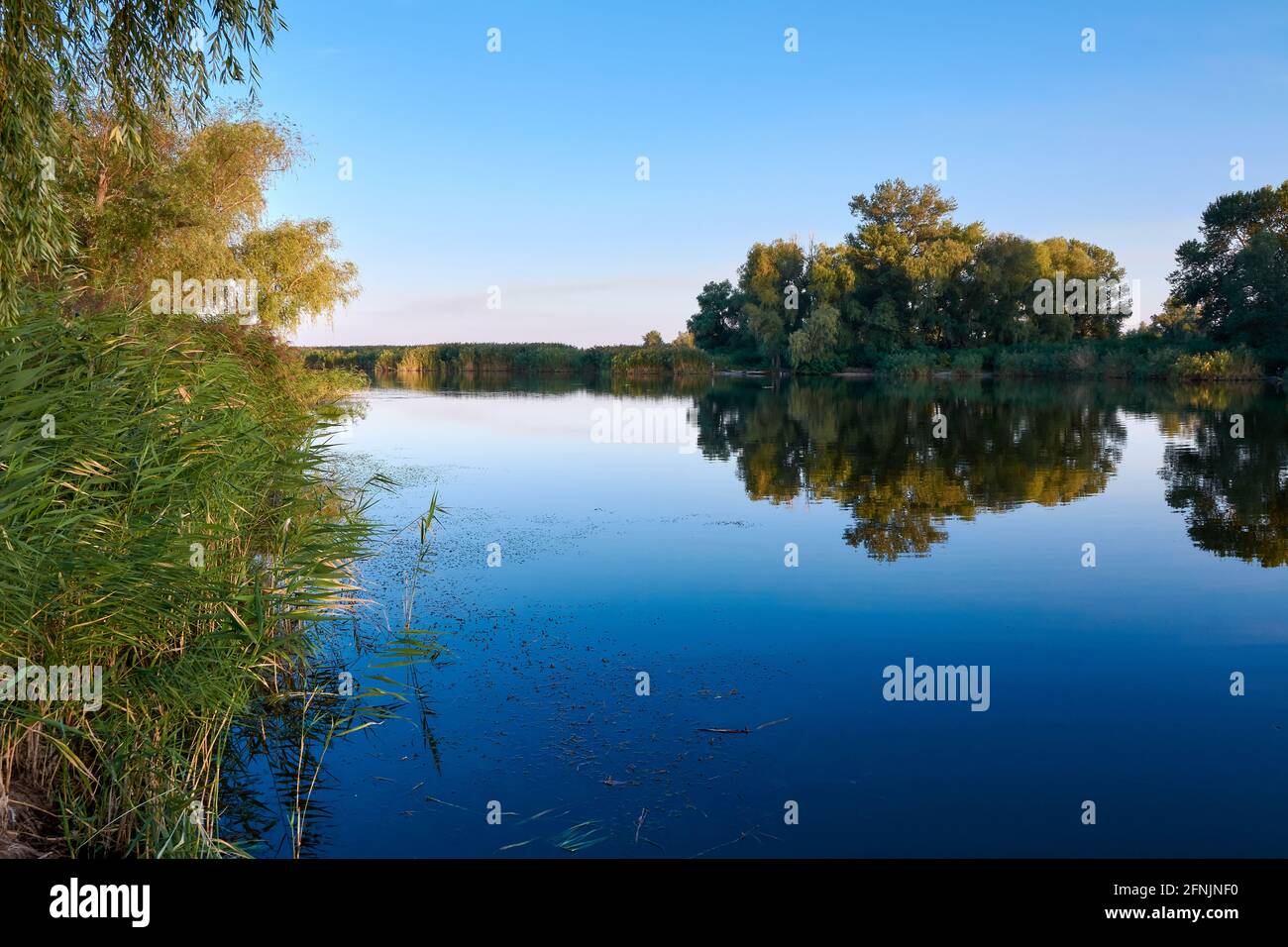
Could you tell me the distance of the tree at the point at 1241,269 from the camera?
58625 millimetres

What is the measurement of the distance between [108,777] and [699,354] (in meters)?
85.1

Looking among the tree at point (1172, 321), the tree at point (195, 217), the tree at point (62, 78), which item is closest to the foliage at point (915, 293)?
the tree at point (1172, 321)

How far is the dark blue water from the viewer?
21.5 ft

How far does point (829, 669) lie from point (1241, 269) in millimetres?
63685

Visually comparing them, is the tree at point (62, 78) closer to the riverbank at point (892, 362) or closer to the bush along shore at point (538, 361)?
the riverbank at point (892, 362)

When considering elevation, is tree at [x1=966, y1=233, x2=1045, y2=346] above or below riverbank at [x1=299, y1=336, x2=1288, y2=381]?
above

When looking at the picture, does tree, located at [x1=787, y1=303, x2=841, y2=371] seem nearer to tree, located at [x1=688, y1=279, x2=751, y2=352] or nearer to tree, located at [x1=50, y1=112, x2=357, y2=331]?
tree, located at [x1=688, y1=279, x2=751, y2=352]

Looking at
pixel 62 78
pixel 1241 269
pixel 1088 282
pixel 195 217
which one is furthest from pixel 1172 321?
pixel 62 78

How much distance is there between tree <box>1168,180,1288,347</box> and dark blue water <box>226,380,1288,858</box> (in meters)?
44.0

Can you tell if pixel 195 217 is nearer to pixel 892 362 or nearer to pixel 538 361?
pixel 892 362

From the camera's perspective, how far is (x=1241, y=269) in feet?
196

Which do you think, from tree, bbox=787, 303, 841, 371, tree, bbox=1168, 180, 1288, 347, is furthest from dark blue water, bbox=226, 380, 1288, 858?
tree, bbox=787, 303, 841, 371

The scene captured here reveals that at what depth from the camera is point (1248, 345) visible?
61.5 metres
